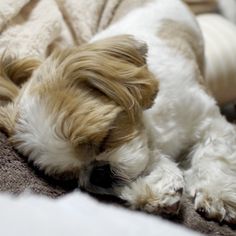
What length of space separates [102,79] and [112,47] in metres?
0.13

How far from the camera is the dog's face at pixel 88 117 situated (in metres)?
1.29

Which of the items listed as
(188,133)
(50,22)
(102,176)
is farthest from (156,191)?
(50,22)

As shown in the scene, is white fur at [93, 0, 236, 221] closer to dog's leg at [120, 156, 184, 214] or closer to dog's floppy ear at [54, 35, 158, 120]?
dog's leg at [120, 156, 184, 214]

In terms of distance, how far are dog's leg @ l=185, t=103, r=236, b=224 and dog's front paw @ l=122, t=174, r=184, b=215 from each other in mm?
102

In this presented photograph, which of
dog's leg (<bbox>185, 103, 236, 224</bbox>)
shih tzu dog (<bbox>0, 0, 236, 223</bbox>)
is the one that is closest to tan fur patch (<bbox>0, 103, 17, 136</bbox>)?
shih tzu dog (<bbox>0, 0, 236, 223</bbox>)

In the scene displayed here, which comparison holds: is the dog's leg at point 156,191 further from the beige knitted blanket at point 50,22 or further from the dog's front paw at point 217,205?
the beige knitted blanket at point 50,22

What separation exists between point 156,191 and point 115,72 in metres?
0.34

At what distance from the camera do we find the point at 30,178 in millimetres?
1342

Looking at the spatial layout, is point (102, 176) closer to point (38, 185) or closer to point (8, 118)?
point (38, 185)

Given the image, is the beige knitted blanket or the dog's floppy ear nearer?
the dog's floppy ear

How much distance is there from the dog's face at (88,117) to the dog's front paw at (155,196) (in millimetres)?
45

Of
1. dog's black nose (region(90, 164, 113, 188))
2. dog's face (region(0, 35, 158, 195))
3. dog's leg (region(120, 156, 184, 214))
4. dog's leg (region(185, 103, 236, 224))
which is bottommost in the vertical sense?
dog's leg (region(185, 103, 236, 224))

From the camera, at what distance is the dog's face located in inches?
50.9

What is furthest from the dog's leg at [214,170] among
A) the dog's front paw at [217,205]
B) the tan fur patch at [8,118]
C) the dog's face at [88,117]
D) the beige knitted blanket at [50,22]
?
the beige knitted blanket at [50,22]
